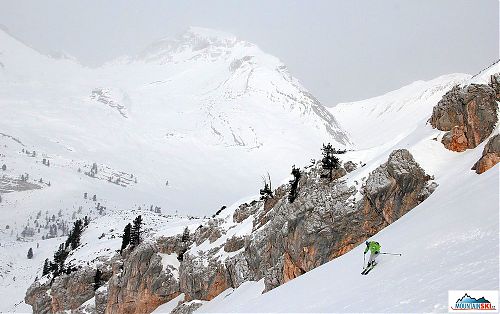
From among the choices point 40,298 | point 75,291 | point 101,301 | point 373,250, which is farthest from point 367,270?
point 40,298

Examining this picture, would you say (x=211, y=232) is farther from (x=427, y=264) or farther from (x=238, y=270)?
(x=427, y=264)

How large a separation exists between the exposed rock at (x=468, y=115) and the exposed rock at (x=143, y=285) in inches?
1874

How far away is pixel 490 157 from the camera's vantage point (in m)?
27.5

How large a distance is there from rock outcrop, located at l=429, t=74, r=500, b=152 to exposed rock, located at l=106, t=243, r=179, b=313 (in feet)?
156

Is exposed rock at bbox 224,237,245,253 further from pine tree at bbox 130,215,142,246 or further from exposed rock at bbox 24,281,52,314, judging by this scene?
exposed rock at bbox 24,281,52,314

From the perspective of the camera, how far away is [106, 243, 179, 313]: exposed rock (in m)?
66.6

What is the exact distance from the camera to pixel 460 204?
22.0 metres

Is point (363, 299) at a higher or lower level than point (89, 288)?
lower

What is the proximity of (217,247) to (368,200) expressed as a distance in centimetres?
2876

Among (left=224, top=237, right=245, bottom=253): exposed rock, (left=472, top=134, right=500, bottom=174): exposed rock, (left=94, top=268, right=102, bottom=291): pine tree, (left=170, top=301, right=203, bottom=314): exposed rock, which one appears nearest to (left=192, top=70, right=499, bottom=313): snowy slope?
(left=472, top=134, right=500, bottom=174): exposed rock

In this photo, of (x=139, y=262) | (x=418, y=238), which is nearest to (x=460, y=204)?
(x=418, y=238)

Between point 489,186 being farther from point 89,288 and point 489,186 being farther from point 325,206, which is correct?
point 89,288

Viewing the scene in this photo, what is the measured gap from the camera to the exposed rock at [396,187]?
110 feet

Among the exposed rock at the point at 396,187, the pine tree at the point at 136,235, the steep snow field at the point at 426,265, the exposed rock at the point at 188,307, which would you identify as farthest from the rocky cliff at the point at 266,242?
the steep snow field at the point at 426,265
